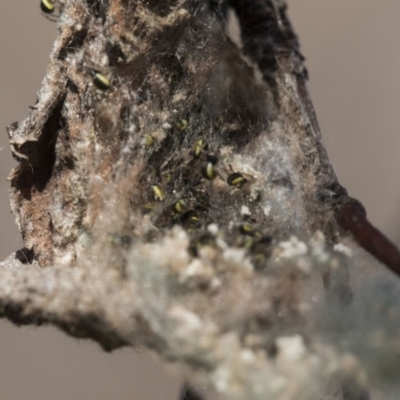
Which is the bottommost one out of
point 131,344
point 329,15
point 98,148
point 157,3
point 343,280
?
point 131,344

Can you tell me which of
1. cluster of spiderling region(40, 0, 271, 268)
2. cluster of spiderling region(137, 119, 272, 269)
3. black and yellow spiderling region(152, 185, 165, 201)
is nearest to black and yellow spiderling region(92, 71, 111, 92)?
cluster of spiderling region(40, 0, 271, 268)

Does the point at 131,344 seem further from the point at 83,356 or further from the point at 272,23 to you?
the point at 83,356

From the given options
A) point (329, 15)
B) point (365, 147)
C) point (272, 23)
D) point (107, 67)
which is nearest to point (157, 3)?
point (107, 67)

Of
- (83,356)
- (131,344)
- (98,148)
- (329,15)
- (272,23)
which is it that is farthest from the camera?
(329,15)

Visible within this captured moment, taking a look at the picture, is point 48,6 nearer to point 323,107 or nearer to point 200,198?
point 200,198

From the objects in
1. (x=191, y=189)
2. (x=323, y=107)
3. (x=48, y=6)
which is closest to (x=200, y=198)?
(x=191, y=189)

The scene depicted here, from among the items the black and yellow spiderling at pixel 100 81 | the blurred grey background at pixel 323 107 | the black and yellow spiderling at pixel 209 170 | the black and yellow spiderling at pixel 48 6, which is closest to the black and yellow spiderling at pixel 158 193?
the black and yellow spiderling at pixel 209 170
